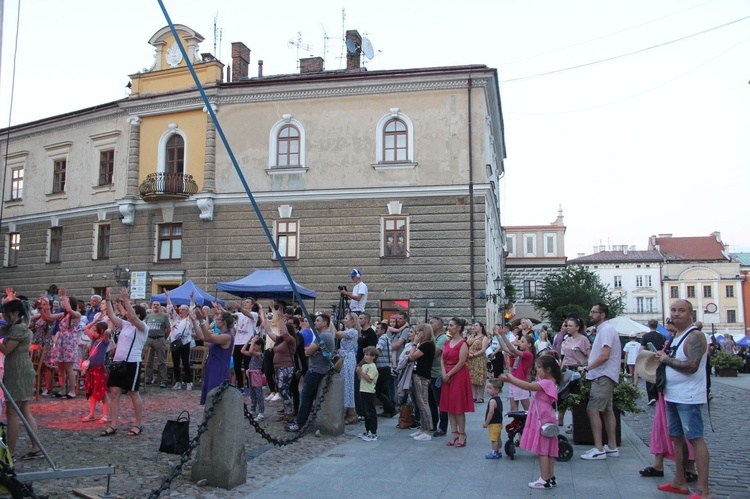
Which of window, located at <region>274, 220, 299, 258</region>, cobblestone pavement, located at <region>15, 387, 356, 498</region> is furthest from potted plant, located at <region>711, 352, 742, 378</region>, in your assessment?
cobblestone pavement, located at <region>15, 387, 356, 498</region>

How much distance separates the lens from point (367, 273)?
26297 mm

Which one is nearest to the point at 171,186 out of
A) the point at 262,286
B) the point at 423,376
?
the point at 262,286

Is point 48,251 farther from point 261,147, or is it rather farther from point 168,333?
point 168,333

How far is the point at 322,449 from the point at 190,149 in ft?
71.1

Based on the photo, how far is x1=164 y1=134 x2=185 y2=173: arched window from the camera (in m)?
29.0

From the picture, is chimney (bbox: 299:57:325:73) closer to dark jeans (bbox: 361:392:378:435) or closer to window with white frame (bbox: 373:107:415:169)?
window with white frame (bbox: 373:107:415:169)

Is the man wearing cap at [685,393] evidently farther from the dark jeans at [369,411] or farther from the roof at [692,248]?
the roof at [692,248]

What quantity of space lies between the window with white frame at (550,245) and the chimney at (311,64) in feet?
159

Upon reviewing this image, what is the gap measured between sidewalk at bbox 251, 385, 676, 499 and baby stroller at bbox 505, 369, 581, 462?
139mm

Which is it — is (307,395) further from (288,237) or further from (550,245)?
(550,245)

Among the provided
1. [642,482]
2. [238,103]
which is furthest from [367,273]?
[642,482]

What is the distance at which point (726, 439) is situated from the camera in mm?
10664

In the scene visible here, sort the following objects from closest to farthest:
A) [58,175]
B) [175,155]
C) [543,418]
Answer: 1. [543,418]
2. [175,155]
3. [58,175]

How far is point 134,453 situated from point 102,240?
2389 centimetres
